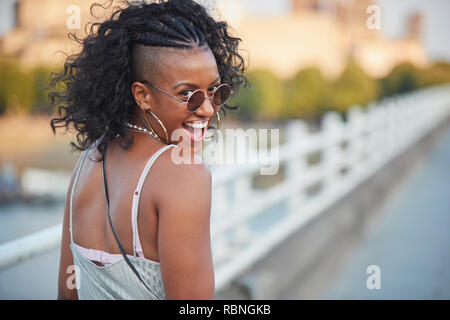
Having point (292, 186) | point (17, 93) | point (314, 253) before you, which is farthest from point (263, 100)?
point (314, 253)

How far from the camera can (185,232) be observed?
101cm

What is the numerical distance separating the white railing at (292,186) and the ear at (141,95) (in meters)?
0.72

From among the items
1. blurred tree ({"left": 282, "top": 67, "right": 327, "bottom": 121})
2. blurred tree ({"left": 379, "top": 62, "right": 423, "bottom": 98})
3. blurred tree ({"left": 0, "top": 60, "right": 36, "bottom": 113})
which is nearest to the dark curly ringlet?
blurred tree ({"left": 0, "top": 60, "right": 36, "bottom": 113})

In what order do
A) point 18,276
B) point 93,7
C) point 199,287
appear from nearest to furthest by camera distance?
point 199,287, point 93,7, point 18,276

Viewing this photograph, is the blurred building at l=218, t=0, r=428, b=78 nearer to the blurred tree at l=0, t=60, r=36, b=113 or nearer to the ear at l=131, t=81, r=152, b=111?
the blurred tree at l=0, t=60, r=36, b=113

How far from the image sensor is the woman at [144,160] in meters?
1.03

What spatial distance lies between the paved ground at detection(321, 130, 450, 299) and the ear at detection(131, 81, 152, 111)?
258 centimetres

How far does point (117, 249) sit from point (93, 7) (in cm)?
89

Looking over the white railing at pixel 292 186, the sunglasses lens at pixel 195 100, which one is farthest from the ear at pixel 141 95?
the white railing at pixel 292 186

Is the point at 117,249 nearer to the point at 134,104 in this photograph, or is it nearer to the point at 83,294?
the point at 83,294

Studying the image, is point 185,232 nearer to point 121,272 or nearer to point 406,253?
point 121,272
